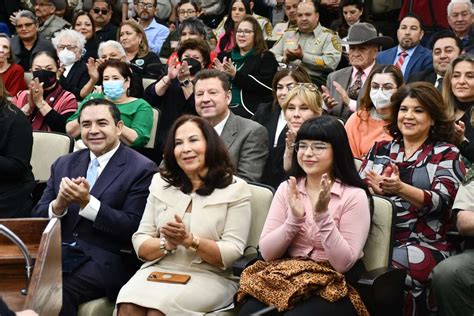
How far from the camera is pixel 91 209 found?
222 inches

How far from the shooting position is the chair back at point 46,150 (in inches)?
280

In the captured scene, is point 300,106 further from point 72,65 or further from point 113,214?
point 72,65

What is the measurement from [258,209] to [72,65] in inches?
174

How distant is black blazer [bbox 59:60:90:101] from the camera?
919 centimetres

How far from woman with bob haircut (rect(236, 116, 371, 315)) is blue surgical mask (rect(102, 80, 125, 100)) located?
108 inches

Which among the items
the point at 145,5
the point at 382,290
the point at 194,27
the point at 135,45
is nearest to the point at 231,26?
the point at 194,27

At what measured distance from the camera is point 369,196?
510cm

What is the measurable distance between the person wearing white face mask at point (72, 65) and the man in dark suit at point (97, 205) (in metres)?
2.85

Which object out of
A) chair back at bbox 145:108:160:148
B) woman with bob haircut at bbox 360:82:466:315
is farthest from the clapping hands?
chair back at bbox 145:108:160:148

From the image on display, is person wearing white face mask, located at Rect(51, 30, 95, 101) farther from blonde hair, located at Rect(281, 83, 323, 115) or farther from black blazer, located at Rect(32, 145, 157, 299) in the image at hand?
black blazer, located at Rect(32, 145, 157, 299)

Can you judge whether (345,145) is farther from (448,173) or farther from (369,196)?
(448,173)

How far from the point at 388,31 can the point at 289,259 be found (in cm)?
644

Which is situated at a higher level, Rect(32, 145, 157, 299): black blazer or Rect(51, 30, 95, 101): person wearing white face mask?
Rect(51, 30, 95, 101): person wearing white face mask

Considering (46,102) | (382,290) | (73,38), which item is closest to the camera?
(382,290)
